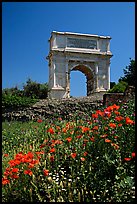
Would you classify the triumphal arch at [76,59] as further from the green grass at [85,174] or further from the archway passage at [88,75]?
the green grass at [85,174]

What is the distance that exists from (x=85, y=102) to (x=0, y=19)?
12312 mm

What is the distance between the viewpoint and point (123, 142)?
3.17 metres

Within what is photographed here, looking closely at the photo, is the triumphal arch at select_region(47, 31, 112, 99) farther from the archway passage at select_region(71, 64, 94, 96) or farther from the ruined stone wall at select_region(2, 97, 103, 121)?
the ruined stone wall at select_region(2, 97, 103, 121)

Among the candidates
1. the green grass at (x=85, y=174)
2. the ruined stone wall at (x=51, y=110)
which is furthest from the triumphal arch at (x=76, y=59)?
the green grass at (x=85, y=174)

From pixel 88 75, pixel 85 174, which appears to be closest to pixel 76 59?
pixel 88 75

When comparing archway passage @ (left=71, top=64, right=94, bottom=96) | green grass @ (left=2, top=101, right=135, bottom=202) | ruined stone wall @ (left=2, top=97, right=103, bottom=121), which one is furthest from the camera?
archway passage @ (left=71, top=64, right=94, bottom=96)

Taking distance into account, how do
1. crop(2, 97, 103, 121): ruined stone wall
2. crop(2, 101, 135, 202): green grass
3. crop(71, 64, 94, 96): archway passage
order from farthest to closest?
crop(71, 64, 94, 96): archway passage
crop(2, 97, 103, 121): ruined stone wall
crop(2, 101, 135, 202): green grass

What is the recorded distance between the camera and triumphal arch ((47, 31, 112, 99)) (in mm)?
31781

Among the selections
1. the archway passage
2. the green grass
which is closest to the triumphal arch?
the archway passage

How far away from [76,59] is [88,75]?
3500 mm

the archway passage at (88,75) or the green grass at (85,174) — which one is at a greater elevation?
the archway passage at (88,75)

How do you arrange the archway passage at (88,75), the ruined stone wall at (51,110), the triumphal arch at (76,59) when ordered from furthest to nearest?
the archway passage at (88,75)
the triumphal arch at (76,59)
the ruined stone wall at (51,110)

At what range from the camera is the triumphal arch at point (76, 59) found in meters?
31.8

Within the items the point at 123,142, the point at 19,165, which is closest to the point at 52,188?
the point at 19,165
